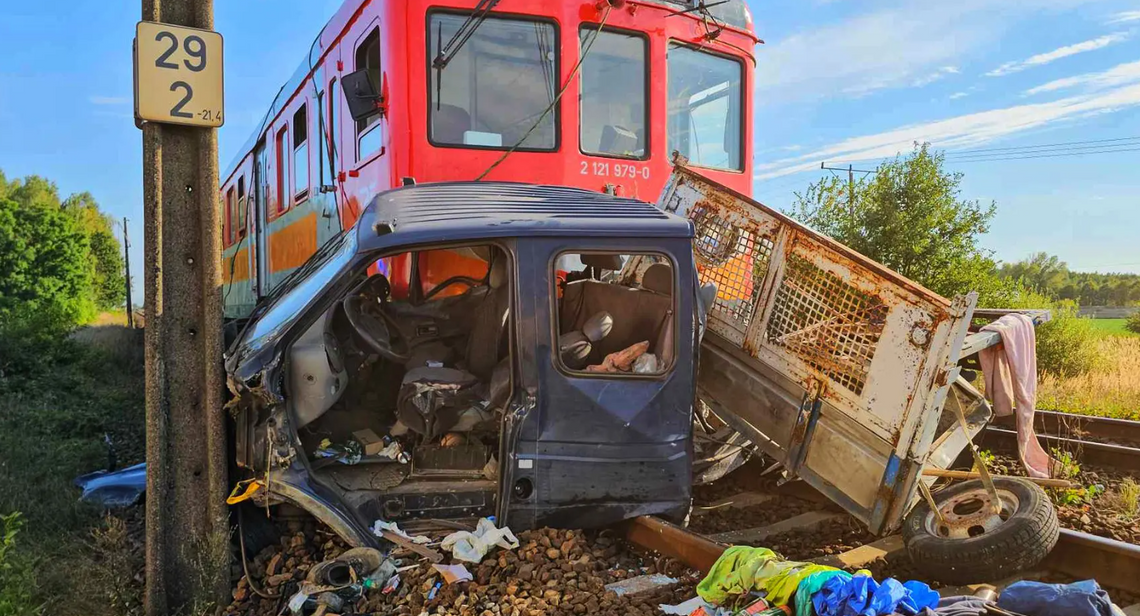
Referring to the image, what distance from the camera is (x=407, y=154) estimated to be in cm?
554

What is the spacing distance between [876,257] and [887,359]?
12.9 m

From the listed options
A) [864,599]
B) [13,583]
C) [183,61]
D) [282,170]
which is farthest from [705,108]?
[13,583]

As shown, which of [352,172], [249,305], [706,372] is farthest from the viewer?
[249,305]

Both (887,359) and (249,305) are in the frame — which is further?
(249,305)

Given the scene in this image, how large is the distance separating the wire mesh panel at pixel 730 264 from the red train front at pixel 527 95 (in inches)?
41.1

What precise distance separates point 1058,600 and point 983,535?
1.12 m

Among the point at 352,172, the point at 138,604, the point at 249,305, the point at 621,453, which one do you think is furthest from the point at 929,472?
the point at 249,305

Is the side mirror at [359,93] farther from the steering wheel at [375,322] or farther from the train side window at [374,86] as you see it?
the steering wheel at [375,322]

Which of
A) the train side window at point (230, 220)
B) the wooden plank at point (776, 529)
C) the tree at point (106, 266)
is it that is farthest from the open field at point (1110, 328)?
the tree at point (106, 266)

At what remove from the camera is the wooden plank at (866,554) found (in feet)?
12.9

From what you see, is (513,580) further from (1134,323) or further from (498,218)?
(1134,323)

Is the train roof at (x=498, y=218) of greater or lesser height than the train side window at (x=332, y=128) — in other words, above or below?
below

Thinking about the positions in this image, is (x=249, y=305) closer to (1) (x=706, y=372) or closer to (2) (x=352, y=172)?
(2) (x=352, y=172)

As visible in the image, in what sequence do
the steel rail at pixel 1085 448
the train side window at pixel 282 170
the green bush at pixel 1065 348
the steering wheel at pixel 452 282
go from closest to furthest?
the steering wheel at pixel 452 282, the steel rail at pixel 1085 448, the train side window at pixel 282 170, the green bush at pixel 1065 348
